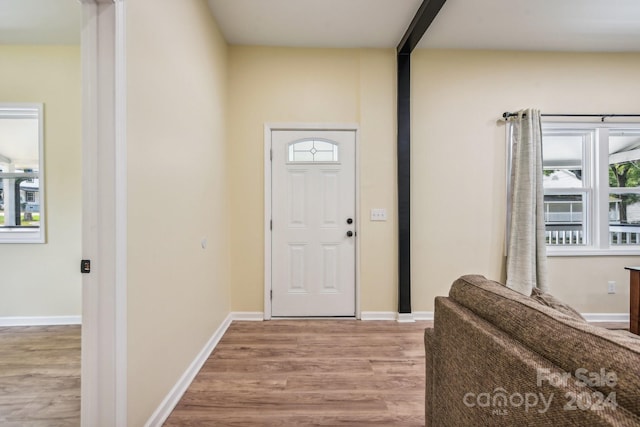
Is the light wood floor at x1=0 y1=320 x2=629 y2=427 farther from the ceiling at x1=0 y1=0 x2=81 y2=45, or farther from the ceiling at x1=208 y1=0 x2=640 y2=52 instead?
the ceiling at x1=208 y1=0 x2=640 y2=52

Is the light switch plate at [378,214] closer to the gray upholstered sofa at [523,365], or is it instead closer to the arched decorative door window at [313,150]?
the arched decorative door window at [313,150]

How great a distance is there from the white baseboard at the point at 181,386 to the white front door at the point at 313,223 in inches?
31.3

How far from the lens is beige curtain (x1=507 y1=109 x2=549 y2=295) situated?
2.75 metres

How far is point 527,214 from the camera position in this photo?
2770mm

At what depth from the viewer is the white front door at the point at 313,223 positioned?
3.00 metres

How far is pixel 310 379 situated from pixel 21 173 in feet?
11.2

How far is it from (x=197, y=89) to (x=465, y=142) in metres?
2.63

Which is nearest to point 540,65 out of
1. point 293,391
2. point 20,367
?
point 293,391

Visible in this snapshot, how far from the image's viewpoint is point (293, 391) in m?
1.80

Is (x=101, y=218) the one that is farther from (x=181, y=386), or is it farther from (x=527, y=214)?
(x=527, y=214)

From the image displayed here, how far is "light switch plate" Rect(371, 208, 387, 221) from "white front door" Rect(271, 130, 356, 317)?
210 millimetres

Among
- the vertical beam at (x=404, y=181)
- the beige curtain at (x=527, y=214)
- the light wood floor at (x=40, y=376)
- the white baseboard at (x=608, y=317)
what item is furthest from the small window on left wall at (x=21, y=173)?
the white baseboard at (x=608, y=317)

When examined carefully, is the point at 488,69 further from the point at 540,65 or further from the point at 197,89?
the point at 197,89

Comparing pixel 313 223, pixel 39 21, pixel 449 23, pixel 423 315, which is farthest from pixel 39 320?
pixel 449 23
